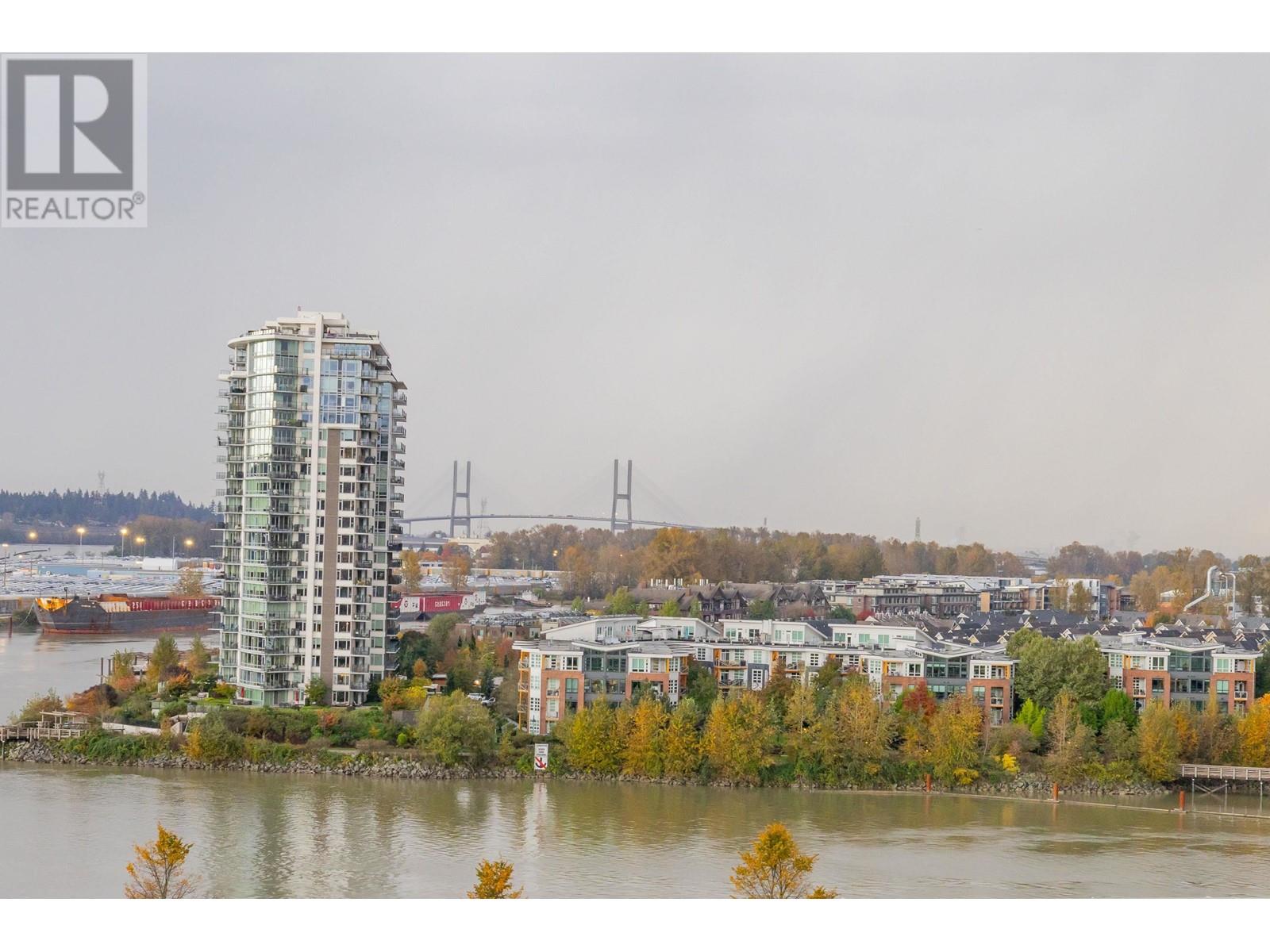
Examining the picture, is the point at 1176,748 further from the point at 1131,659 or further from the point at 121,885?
the point at 121,885

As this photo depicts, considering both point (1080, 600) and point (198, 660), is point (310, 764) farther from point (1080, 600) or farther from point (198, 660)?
point (1080, 600)

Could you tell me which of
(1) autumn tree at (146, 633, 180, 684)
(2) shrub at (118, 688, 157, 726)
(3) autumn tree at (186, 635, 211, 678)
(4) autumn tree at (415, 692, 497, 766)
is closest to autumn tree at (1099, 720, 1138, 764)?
(4) autumn tree at (415, 692, 497, 766)

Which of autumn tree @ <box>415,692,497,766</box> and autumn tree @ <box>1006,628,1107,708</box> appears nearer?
autumn tree @ <box>415,692,497,766</box>

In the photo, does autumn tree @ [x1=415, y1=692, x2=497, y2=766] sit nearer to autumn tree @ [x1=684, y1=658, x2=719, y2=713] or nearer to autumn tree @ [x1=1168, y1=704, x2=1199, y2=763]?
autumn tree @ [x1=684, y1=658, x2=719, y2=713]

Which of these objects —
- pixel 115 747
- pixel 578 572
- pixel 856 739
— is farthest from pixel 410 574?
pixel 856 739

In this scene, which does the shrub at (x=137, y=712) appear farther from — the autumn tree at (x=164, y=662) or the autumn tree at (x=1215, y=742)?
the autumn tree at (x=1215, y=742)

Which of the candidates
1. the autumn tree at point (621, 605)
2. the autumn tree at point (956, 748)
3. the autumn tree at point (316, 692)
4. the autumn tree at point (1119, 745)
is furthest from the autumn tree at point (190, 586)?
the autumn tree at point (1119, 745)

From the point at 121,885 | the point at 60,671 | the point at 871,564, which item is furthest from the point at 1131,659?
the point at 871,564
